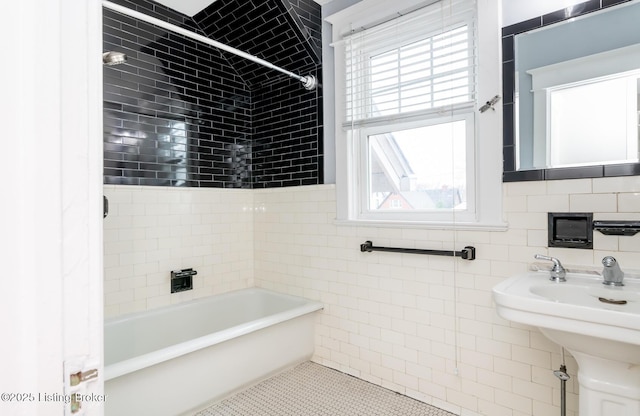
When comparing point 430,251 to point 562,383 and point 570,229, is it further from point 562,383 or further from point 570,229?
point 562,383

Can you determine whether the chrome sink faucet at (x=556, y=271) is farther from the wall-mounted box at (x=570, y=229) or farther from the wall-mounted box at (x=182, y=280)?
the wall-mounted box at (x=182, y=280)

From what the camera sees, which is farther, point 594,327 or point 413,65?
point 413,65

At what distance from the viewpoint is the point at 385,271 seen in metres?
2.40

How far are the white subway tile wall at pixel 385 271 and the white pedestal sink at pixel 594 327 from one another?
0.76 feet

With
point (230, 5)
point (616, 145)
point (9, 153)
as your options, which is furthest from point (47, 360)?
point (230, 5)

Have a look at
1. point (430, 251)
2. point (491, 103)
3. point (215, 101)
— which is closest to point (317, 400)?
point (430, 251)

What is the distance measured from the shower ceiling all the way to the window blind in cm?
121

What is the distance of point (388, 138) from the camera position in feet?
8.22

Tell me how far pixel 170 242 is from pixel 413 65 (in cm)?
211

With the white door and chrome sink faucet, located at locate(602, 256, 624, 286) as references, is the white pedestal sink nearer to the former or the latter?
chrome sink faucet, located at locate(602, 256, 624, 286)

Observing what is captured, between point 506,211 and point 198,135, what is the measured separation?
2.30 meters

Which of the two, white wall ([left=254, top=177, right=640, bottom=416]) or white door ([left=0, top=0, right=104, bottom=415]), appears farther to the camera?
white wall ([left=254, top=177, right=640, bottom=416])

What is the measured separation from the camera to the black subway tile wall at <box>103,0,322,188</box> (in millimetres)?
2576

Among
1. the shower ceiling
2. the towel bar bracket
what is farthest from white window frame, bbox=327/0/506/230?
the shower ceiling
